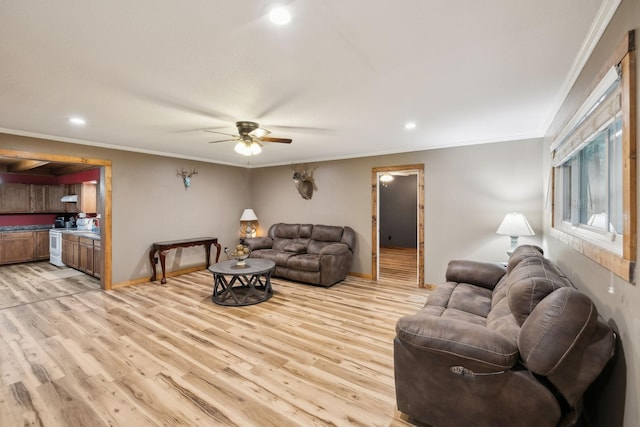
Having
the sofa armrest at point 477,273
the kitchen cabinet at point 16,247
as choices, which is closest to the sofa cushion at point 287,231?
the sofa armrest at point 477,273

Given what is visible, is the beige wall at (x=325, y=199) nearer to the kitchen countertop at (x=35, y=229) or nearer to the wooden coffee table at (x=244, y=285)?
the wooden coffee table at (x=244, y=285)

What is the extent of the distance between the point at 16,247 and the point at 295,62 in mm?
8361

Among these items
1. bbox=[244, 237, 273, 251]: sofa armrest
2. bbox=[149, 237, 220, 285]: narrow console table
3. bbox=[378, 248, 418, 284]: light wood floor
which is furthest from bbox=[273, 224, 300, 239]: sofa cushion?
bbox=[378, 248, 418, 284]: light wood floor

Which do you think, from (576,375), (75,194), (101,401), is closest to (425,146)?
(576,375)

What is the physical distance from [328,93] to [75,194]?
790cm

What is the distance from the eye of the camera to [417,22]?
1570mm

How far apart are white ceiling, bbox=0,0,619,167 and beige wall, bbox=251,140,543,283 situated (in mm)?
717

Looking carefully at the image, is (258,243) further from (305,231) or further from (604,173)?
(604,173)

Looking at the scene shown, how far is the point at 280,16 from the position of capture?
4.98 feet

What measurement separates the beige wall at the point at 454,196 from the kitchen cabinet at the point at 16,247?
6.67 metres

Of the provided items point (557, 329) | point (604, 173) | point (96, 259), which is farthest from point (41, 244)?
point (604, 173)

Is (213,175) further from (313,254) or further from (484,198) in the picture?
(484,198)

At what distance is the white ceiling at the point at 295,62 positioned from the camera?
58.9 inches

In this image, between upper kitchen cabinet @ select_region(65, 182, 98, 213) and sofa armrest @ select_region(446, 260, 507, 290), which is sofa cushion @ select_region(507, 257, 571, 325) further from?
upper kitchen cabinet @ select_region(65, 182, 98, 213)
